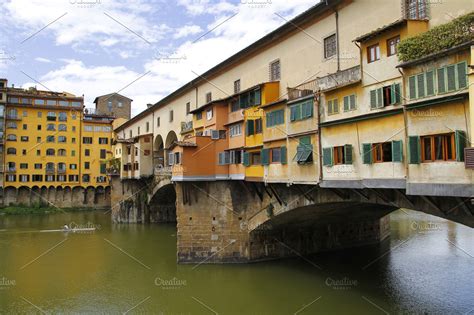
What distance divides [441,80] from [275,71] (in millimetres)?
11729

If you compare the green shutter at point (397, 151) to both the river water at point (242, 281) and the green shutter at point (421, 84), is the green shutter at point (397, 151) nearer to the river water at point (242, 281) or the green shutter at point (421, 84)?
the green shutter at point (421, 84)

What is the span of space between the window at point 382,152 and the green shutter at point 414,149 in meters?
0.62

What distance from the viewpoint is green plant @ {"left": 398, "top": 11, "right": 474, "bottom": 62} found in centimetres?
1094

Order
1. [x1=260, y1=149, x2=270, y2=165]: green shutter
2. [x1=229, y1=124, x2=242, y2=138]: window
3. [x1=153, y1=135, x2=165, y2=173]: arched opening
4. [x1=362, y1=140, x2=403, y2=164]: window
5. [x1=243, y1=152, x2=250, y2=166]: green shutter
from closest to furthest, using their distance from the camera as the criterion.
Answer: [x1=362, y1=140, x2=403, y2=164]: window < [x1=260, y1=149, x2=270, y2=165]: green shutter < [x1=243, y1=152, x2=250, y2=166]: green shutter < [x1=229, y1=124, x2=242, y2=138]: window < [x1=153, y1=135, x2=165, y2=173]: arched opening

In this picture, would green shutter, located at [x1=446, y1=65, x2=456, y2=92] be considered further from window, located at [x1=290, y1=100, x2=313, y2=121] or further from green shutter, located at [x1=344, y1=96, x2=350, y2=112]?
window, located at [x1=290, y1=100, x2=313, y2=121]

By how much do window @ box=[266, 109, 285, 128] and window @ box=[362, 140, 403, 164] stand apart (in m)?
5.75

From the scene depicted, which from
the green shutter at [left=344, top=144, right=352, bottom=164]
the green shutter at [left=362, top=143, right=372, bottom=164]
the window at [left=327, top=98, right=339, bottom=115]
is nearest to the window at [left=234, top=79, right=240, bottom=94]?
the window at [left=327, top=98, right=339, bottom=115]

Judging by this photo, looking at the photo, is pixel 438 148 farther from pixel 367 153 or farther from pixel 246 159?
pixel 246 159

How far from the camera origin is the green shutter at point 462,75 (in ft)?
35.2

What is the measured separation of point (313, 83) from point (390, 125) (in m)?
5.57

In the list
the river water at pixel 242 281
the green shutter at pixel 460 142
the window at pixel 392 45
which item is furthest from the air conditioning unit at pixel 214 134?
the green shutter at pixel 460 142

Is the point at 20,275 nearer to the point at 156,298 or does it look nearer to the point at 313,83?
the point at 156,298

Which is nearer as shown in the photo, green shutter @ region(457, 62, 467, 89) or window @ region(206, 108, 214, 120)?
green shutter @ region(457, 62, 467, 89)

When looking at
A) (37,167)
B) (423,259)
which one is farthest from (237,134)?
(37,167)
